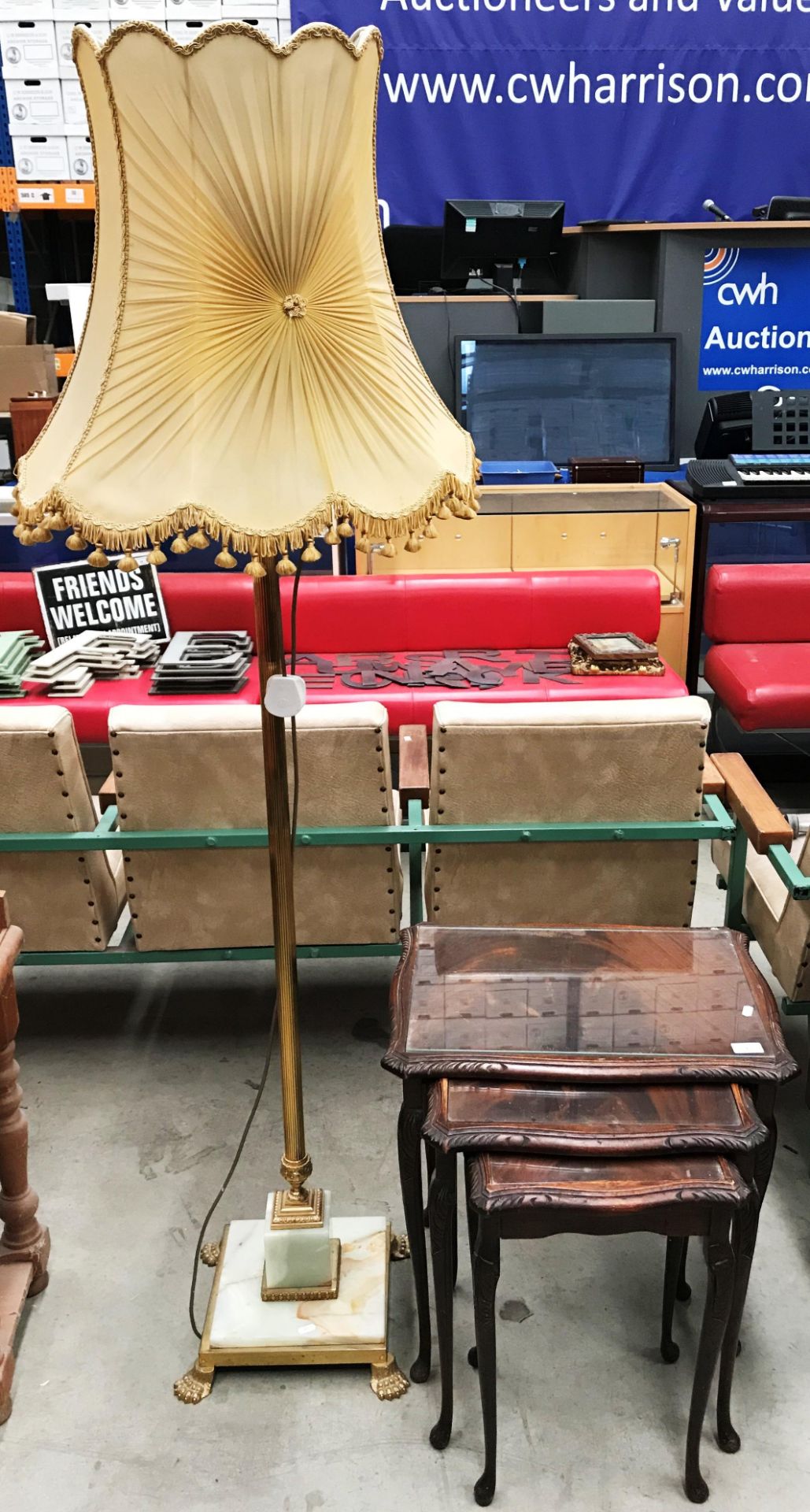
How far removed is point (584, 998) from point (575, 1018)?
62mm

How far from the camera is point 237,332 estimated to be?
1382mm

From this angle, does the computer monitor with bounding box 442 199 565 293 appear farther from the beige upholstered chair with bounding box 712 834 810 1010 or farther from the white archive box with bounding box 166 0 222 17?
the beige upholstered chair with bounding box 712 834 810 1010

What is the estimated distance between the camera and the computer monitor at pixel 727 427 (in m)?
5.22

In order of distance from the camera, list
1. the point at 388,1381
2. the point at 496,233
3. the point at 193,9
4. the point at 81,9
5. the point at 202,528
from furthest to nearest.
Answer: the point at 81,9 < the point at 193,9 < the point at 496,233 < the point at 388,1381 < the point at 202,528

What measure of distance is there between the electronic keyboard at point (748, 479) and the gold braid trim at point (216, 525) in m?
3.61

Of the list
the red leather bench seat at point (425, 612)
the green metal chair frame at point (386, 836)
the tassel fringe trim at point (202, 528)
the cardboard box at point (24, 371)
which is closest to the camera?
the tassel fringe trim at point (202, 528)

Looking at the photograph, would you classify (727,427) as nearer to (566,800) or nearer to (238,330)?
(566,800)

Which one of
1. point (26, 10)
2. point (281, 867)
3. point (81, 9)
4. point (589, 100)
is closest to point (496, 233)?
point (589, 100)

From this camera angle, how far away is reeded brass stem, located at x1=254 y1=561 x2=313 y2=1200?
1.68 meters

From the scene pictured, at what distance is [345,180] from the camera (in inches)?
53.5

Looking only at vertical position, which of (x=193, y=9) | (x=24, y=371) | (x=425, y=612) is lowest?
(x=425, y=612)

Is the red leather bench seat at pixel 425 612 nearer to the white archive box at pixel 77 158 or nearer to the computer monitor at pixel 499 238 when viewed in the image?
the computer monitor at pixel 499 238

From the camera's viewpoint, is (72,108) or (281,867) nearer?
(281,867)

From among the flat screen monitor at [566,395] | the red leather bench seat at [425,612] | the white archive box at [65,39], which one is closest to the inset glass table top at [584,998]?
the red leather bench seat at [425,612]
